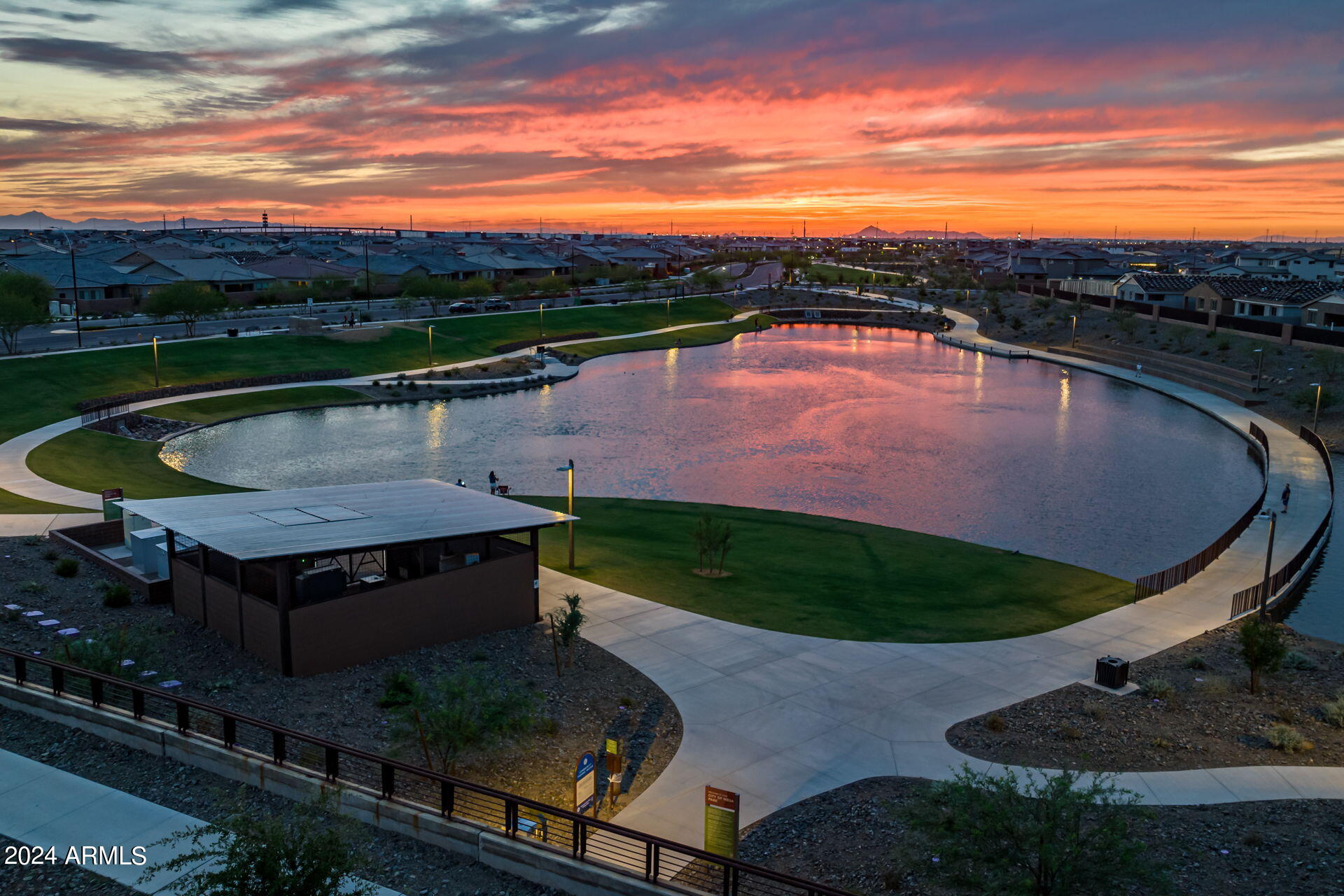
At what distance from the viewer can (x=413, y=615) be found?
76.6ft

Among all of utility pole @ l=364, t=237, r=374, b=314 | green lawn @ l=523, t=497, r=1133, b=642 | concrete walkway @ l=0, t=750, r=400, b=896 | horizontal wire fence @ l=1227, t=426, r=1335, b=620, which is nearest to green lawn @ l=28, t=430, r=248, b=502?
green lawn @ l=523, t=497, r=1133, b=642

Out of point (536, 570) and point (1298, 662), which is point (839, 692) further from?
point (1298, 662)

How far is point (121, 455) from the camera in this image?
5109 centimetres

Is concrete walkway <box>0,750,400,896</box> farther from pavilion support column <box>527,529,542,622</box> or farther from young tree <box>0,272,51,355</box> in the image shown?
young tree <box>0,272,51,355</box>

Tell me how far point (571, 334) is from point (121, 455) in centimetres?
5905

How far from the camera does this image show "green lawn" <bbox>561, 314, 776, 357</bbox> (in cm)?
10144

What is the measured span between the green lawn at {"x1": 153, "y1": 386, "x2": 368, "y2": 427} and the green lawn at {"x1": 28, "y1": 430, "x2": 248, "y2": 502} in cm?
728

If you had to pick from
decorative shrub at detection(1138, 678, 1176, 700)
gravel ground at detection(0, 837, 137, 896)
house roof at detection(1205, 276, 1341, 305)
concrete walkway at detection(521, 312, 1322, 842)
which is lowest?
concrete walkway at detection(521, 312, 1322, 842)

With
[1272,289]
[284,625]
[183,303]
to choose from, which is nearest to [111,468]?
[284,625]

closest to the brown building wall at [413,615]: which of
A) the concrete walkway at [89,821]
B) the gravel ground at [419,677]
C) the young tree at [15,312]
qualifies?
the gravel ground at [419,677]

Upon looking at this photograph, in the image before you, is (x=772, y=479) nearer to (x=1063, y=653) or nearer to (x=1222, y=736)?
(x=1063, y=653)

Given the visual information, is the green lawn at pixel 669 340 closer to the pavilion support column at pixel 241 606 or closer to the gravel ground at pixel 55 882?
the pavilion support column at pixel 241 606

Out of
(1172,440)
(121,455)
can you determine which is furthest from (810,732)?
(1172,440)

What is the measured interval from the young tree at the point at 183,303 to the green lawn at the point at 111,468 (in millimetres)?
32874
